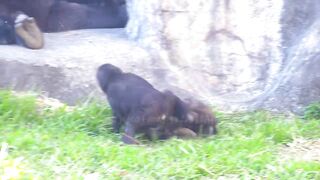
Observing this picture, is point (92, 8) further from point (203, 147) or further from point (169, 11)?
point (203, 147)

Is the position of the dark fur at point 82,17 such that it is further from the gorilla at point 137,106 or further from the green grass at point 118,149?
the gorilla at point 137,106

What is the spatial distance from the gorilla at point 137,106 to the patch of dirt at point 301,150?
82 cm

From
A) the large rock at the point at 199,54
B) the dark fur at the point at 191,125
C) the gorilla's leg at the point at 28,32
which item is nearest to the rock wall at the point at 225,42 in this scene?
the large rock at the point at 199,54

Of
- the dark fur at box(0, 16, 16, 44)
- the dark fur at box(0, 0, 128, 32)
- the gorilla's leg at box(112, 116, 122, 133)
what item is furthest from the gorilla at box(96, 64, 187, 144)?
the dark fur at box(0, 0, 128, 32)

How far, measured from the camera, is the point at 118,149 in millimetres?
5375

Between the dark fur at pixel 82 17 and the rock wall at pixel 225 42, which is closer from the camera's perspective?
the rock wall at pixel 225 42

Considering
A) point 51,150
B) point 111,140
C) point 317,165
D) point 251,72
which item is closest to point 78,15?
point 251,72

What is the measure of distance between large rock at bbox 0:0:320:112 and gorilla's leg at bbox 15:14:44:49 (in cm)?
7

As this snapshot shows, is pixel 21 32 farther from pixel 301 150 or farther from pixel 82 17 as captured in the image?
pixel 301 150

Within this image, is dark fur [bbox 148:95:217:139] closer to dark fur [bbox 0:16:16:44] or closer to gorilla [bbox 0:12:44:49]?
gorilla [bbox 0:12:44:49]

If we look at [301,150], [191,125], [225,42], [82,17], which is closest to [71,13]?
[82,17]

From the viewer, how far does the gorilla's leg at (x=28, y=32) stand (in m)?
6.97

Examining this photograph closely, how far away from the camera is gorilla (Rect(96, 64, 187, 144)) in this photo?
593 centimetres

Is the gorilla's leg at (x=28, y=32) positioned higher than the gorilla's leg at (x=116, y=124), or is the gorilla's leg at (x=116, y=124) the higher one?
the gorilla's leg at (x=28, y=32)
